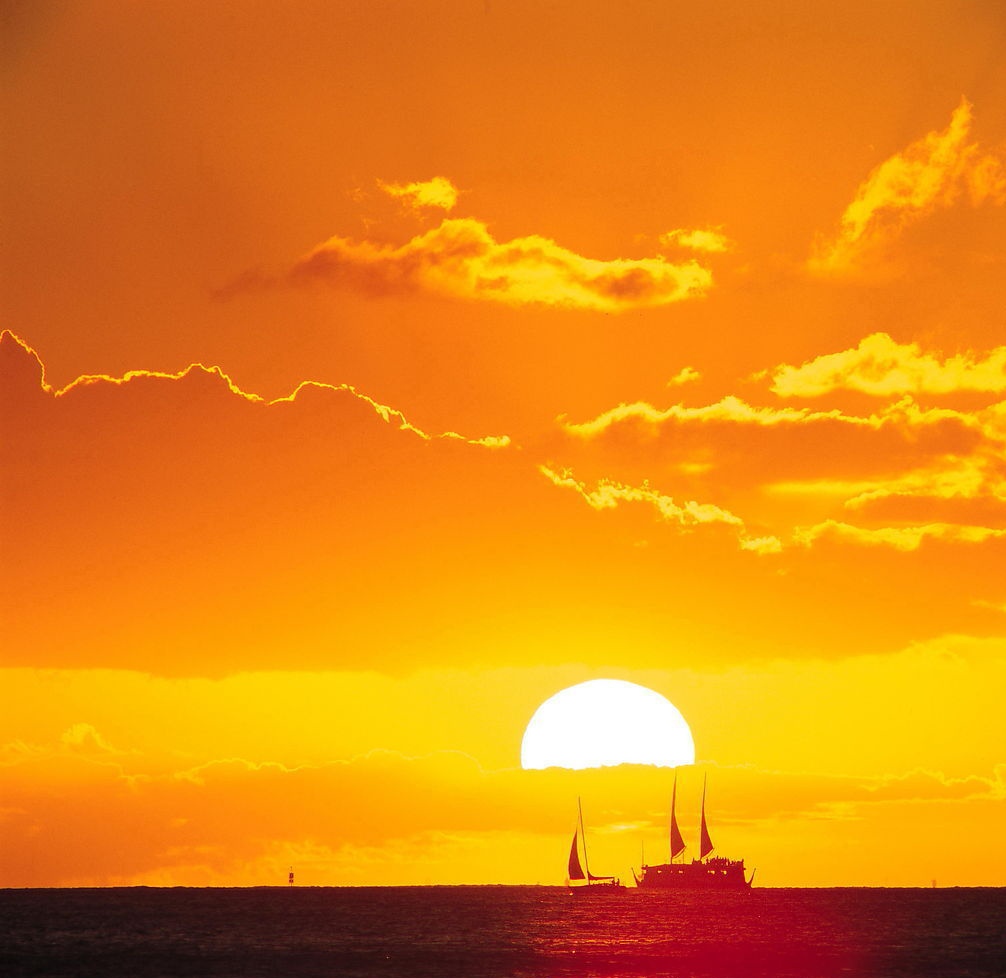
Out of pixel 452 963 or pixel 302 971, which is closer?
pixel 302 971

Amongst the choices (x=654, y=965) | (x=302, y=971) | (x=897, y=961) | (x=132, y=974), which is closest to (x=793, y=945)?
(x=897, y=961)

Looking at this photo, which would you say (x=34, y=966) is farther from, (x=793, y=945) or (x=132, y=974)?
(x=793, y=945)

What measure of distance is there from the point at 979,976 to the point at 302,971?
214 ft

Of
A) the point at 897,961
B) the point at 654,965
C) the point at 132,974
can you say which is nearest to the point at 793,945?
the point at 897,961

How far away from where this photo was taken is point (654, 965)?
159 m

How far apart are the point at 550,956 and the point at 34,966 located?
54.8m

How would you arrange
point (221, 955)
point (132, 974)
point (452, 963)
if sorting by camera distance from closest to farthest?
point (132, 974), point (452, 963), point (221, 955)

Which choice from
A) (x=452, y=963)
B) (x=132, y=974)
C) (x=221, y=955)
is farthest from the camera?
(x=221, y=955)

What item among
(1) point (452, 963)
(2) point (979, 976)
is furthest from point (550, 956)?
(2) point (979, 976)

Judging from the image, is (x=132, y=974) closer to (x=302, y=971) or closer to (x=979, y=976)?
(x=302, y=971)

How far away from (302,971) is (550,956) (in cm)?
3308

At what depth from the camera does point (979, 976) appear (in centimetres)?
15462

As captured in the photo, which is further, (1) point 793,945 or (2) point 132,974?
(1) point 793,945

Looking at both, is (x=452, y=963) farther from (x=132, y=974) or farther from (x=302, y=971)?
(x=132, y=974)
